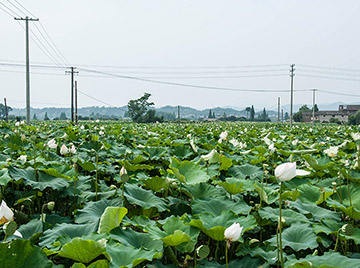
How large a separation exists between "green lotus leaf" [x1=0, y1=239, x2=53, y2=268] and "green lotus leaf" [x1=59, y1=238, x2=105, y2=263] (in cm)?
9

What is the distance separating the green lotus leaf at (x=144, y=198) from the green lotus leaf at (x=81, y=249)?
604 mm

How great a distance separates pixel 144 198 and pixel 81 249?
31.3 inches

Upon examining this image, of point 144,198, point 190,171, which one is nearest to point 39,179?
point 144,198

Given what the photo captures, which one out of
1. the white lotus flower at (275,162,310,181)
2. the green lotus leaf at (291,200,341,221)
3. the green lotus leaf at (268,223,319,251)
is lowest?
the green lotus leaf at (268,223,319,251)

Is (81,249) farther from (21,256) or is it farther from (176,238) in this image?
(176,238)

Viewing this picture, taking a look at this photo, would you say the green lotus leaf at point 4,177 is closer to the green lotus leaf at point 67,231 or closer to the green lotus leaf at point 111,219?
the green lotus leaf at point 67,231

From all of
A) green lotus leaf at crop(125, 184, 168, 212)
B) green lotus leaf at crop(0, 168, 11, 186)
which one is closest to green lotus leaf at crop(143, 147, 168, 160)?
green lotus leaf at crop(125, 184, 168, 212)

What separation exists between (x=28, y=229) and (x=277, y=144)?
3.25 metres

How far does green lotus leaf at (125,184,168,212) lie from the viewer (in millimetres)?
1724

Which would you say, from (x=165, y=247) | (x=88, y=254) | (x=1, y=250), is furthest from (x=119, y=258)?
(x=1, y=250)

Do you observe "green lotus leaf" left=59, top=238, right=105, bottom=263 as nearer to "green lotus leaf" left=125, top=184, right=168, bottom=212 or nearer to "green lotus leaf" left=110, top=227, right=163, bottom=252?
"green lotus leaf" left=110, top=227, right=163, bottom=252

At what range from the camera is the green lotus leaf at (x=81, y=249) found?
3.50 feet

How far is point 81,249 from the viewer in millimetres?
1089

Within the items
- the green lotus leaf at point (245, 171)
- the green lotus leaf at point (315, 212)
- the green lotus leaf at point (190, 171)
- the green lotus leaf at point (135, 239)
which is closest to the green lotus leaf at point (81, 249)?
the green lotus leaf at point (135, 239)
